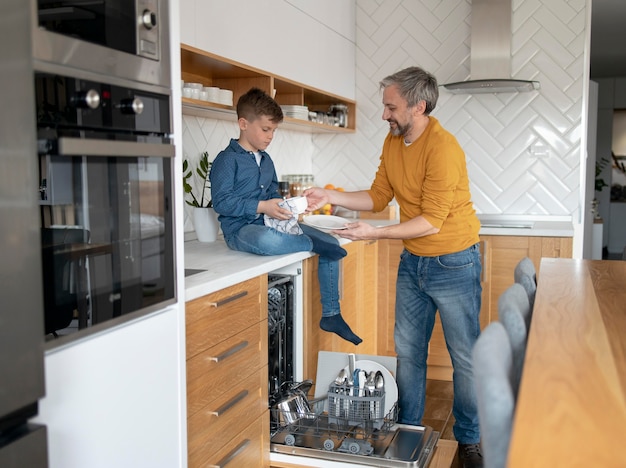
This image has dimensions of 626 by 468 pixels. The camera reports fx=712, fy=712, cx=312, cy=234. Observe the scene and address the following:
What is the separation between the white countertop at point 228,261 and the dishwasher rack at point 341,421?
21.7 inches

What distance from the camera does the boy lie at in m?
2.73

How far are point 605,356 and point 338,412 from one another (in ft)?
5.02

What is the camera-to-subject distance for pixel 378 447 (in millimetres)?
2523

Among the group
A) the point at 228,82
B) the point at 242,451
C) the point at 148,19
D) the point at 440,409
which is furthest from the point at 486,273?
the point at 148,19

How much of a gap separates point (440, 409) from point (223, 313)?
1.79 meters

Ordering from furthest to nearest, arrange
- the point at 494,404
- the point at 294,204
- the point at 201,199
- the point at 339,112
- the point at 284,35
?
1. the point at 339,112
2. the point at 284,35
3. the point at 201,199
4. the point at 294,204
5. the point at 494,404

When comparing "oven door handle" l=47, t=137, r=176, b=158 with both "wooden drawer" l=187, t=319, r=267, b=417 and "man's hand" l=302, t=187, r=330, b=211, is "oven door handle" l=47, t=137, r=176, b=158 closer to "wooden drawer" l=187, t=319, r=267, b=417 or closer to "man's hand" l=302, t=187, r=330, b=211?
"wooden drawer" l=187, t=319, r=267, b=417

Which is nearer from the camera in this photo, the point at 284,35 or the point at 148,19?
the point at 148,19

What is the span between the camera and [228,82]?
3.29 metres

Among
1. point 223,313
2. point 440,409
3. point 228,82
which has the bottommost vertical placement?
point 440,409

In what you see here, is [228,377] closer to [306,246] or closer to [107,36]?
[306,246]

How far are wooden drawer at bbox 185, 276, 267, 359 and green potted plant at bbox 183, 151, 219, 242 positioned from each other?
2.29ft

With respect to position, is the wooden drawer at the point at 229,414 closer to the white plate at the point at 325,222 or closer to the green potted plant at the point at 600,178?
the white plate at the point at 325,222

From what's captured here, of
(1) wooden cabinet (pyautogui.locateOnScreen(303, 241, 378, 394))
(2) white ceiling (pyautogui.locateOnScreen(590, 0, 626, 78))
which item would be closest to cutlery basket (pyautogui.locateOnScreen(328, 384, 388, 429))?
(1) wooden cabinet (pyautogui.locateOnScreen(303, 241, 378, 394))
